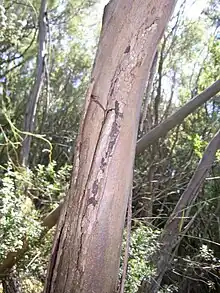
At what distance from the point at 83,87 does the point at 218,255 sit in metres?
3.04

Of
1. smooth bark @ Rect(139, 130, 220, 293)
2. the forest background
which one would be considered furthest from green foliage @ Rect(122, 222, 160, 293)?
smooth bark @ Rect(139, 130, 220, 293)

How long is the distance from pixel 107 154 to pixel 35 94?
132 inches

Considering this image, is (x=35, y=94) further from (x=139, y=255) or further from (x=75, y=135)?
(x=139, y=255)

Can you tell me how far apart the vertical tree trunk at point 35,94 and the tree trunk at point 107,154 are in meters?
2.90

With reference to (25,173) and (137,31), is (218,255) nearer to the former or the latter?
(25,173)

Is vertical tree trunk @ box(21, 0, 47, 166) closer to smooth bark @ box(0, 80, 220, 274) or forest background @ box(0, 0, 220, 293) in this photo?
forest background @ box(0, 0, 220, 293)

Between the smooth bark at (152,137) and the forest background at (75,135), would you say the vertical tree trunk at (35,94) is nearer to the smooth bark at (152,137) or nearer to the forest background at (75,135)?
the forest background at (75,135)

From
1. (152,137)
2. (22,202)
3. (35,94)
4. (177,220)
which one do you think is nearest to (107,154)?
(152,137)

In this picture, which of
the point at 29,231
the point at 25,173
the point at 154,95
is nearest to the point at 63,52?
the point at 154,95

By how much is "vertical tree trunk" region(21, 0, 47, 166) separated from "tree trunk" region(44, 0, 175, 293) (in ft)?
9.52

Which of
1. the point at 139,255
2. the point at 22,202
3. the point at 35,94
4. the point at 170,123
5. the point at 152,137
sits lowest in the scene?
the point at 139,255

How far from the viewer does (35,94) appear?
167 inches

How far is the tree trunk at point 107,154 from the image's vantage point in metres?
1.00

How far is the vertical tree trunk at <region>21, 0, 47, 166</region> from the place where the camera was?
13.2 feet
